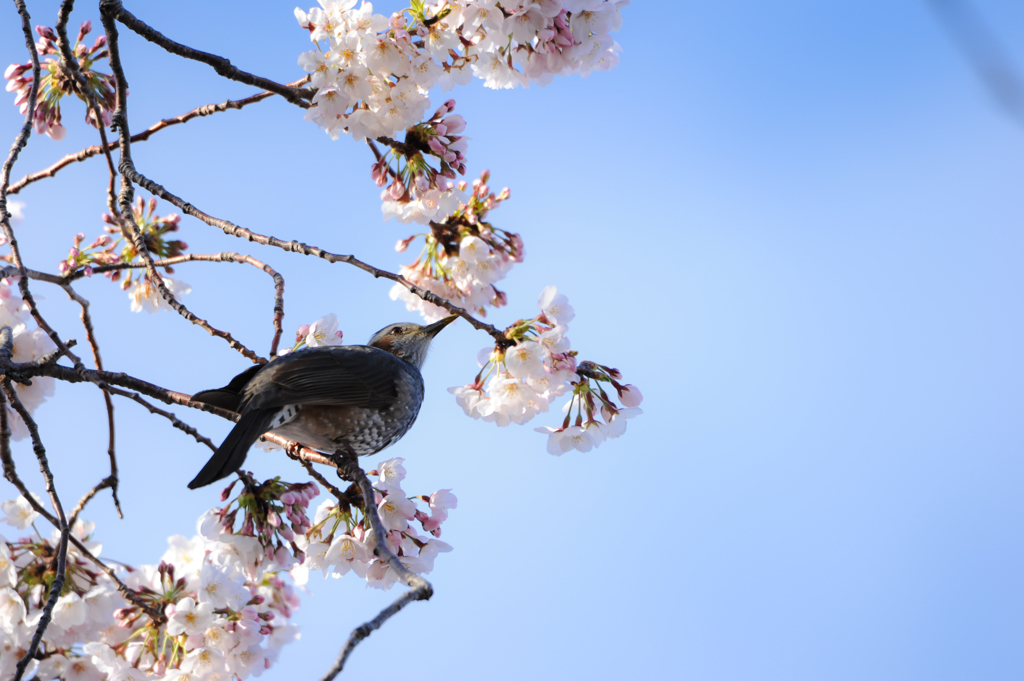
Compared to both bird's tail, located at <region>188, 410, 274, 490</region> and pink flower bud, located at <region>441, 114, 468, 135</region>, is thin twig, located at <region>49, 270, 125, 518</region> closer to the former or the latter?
bird's tail, located at <region>188, 410, 274, 490</region>

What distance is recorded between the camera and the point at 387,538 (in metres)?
2.84

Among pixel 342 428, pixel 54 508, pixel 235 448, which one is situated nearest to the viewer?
pixel 54 508

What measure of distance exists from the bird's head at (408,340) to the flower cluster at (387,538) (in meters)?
1.79

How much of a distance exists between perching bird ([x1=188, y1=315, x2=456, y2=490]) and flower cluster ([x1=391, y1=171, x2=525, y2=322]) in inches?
19.3

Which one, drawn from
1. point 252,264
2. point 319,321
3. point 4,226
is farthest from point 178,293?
point 252,264

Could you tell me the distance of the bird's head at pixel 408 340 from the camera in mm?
4688

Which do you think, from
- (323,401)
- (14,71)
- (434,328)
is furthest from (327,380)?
(14,71)

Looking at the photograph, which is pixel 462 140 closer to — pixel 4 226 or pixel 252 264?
pixel 252 264

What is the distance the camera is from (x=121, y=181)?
117 inches

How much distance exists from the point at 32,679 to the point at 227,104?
2.48m

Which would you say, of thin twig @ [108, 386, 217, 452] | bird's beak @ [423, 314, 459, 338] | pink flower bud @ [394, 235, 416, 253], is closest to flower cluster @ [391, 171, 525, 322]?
pink flower bud @ [394, 235, 416, 253]

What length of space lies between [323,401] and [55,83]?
2.08 metres

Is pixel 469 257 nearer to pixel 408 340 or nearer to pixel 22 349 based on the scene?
pixel 408 340

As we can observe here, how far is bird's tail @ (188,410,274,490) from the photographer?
2369 mm
